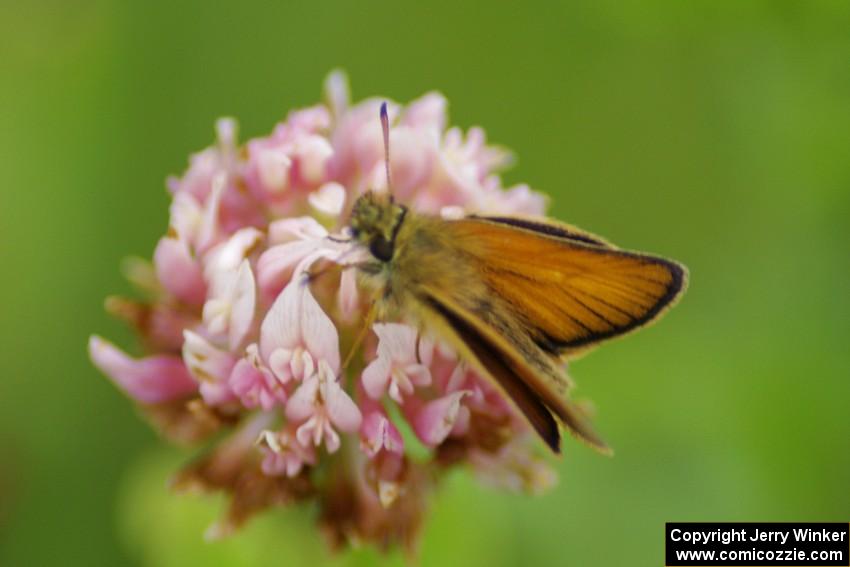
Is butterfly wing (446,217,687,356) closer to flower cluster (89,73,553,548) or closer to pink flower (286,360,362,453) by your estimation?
flower cluster (89,73,553,548)

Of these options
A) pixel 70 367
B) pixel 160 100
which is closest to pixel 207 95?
pixel 160 100

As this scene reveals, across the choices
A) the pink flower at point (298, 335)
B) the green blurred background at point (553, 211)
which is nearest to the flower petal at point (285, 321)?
the pink flower at point (298, 335)

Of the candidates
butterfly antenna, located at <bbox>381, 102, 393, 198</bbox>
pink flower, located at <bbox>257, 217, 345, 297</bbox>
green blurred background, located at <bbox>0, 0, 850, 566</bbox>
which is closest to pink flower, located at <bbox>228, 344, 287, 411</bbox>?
pink flower, located at <bbox>257, 217, 345, 297</bbox>

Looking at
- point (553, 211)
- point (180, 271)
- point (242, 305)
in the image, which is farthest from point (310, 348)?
point (553, 211)

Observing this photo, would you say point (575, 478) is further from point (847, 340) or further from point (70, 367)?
point (70, 367)

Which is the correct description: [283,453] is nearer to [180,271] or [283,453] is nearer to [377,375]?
[377,375]

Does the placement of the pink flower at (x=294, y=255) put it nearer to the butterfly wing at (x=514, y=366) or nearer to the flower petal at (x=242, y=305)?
the flower petal at (x=242, y=305)
